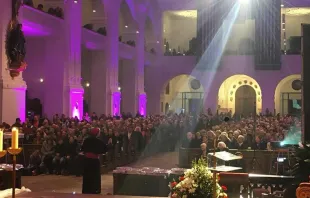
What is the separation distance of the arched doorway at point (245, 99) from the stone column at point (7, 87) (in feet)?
83.3

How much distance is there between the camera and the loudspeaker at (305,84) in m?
7.82

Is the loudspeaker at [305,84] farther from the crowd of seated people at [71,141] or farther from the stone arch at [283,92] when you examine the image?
the stone arch at [283,92]

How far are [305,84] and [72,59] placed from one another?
718 inches

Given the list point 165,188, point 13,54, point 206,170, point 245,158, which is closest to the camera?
point 206,170

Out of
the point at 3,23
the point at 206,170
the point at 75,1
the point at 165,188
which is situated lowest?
the point at 165,188

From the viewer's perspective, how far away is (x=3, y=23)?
18.7 m

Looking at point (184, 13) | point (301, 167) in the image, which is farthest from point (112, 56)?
point (301, 167)

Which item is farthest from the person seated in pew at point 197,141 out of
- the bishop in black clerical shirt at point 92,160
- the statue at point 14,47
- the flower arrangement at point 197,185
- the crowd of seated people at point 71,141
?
the flower arrangement at point 197,185

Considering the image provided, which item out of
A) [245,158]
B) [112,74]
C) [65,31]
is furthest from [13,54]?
[112,74]

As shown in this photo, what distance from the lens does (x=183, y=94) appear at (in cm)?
4419

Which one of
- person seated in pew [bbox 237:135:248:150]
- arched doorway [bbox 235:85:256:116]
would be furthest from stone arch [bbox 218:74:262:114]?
person seated in pew [bbox 237:135:248:150]

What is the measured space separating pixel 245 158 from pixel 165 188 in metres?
4.51

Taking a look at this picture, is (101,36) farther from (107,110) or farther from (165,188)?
(165,188)

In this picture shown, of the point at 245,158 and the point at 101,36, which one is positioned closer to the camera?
the point at 245,158
